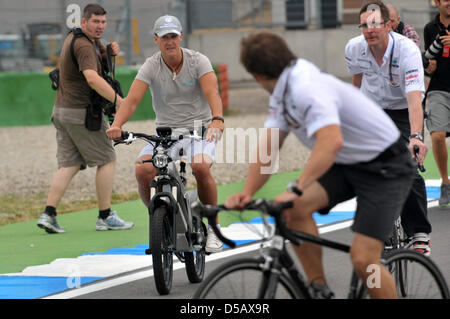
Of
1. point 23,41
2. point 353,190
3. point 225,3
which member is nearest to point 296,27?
point 225,3

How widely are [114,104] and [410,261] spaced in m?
4.56

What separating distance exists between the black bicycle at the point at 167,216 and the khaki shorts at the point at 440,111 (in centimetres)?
359

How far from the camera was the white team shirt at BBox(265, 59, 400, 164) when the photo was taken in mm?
4277

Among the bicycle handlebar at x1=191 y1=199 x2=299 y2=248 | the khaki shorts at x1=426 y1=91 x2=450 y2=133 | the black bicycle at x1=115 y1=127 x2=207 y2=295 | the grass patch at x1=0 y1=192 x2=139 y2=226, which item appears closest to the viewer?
the bicycle handlebar at x1=191 y1=199 x2=299 y2=248

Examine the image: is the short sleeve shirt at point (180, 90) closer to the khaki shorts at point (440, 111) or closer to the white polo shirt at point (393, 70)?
the white polo shirt at point (393, 70)

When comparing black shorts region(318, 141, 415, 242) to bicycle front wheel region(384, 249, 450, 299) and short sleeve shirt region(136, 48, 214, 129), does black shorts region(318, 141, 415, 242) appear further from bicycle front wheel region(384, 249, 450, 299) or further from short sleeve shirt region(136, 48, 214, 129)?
short sleeve shirt region(136, 48, 214, 129)

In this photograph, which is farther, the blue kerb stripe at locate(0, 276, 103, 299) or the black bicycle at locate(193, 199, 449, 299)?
the blue kerb stripe at locate(0, 276, 103, 299)

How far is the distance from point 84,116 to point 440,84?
3584 mm

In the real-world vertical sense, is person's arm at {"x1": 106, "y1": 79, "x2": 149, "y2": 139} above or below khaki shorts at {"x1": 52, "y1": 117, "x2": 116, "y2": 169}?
above

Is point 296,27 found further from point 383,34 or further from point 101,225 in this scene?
point 383,34

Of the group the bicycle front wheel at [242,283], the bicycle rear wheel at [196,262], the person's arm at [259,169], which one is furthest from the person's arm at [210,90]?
the bicycle front wheel at [242,283]

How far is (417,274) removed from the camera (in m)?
4.96

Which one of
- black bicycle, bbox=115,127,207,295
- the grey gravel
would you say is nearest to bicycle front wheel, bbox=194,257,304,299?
black bicycle, bbox=115,127,207,295

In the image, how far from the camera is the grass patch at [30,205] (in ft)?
35.0
